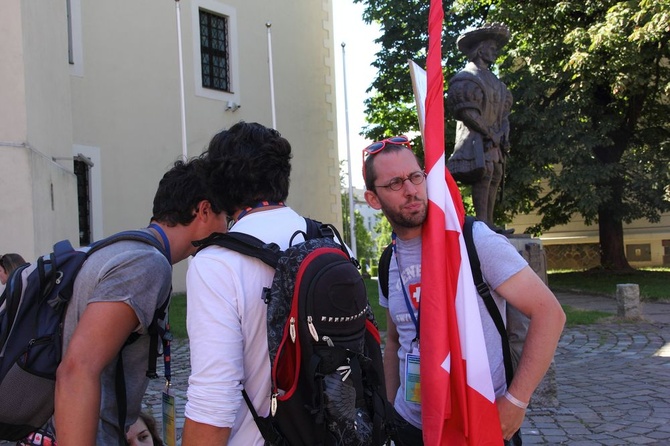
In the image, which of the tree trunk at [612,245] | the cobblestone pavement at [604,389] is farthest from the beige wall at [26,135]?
the tree trunk at [612,245]

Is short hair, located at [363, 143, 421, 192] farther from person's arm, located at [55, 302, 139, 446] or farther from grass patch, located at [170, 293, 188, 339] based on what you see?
grass patch, located at [170, 293, 188, 339]

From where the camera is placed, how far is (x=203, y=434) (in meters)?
1.71

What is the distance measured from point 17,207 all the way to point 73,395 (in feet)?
28.5

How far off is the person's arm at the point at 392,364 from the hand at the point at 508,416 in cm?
64

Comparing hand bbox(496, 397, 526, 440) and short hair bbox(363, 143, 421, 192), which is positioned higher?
short hair bbox(363, 143, 421, 192)

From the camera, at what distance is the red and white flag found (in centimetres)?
213

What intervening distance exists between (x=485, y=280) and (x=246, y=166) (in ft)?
3.00

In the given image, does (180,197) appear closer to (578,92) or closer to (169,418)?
(169,418)

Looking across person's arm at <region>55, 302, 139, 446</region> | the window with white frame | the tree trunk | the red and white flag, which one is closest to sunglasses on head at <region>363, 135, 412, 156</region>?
the red and white flag

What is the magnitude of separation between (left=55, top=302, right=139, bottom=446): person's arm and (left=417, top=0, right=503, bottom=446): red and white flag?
1.00m

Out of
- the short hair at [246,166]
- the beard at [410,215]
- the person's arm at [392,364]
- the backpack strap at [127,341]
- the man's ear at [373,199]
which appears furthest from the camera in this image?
the person's arm at [392,364]

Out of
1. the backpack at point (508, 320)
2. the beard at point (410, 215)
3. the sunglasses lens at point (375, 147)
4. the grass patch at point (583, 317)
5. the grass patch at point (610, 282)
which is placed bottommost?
the grass patch at point (610, 282)

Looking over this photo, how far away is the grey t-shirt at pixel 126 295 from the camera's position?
74.0 inches

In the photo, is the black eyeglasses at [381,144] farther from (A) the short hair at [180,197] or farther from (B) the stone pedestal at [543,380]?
(B) the stone pedestal at [543,380]
